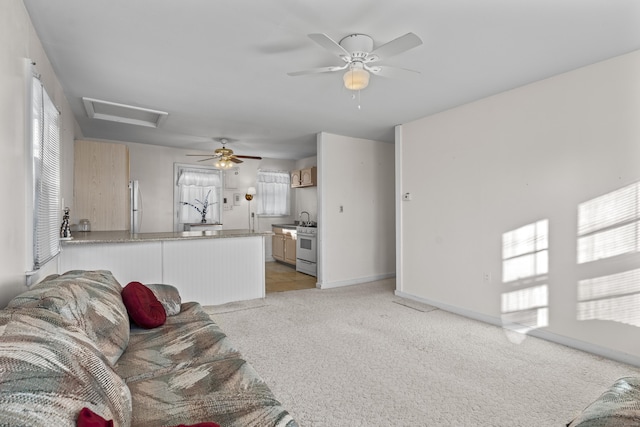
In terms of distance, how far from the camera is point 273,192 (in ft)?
26.8

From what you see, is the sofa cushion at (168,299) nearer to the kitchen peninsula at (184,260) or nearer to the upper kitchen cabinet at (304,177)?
the kitchen peninsula at (184,260)

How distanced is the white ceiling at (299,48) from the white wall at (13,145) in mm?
304

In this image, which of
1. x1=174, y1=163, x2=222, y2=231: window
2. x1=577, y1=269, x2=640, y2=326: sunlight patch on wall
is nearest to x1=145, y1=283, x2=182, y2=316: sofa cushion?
x1=577, y1=269, x2=640, y2=326: sunlight patch on wall

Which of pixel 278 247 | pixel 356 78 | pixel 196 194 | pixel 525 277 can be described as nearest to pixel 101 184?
pixel 196 194

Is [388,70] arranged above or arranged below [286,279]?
above

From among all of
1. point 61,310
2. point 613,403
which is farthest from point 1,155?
point 613,403

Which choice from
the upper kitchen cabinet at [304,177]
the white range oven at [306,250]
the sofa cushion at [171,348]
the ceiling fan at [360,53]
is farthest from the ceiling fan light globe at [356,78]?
the upper kitchen cabinet at [304,177]

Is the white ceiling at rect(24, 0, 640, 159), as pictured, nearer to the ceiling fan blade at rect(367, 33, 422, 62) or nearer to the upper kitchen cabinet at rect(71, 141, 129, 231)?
the ceiling fan blade at rect(367, 33, 422, 62)

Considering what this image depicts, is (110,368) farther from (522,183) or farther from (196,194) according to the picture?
(196,194)

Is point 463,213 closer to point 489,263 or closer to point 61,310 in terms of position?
point 489,263

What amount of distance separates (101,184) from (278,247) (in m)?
3.97

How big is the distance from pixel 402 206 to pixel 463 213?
1.01m

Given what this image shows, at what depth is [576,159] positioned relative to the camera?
120 inches

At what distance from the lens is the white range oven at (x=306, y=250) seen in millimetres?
6242
